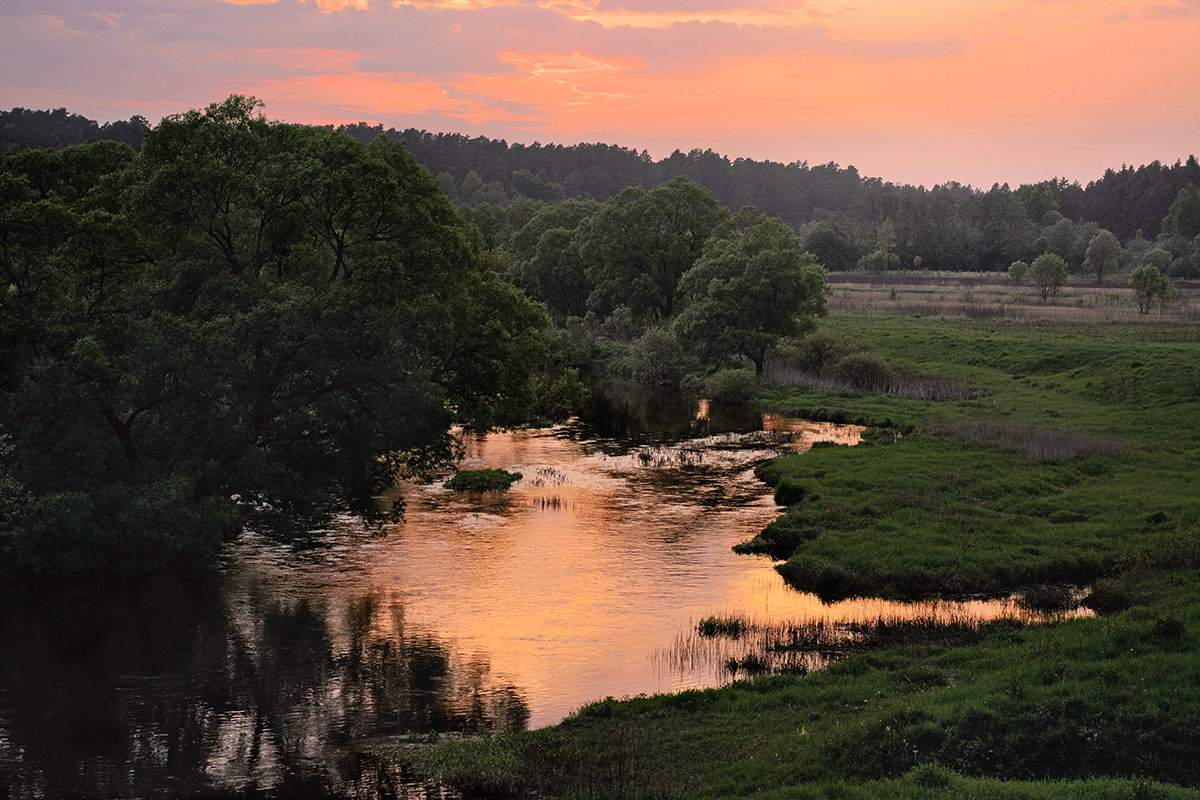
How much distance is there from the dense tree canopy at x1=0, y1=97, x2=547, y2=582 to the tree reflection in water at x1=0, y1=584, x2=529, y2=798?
8.28ft

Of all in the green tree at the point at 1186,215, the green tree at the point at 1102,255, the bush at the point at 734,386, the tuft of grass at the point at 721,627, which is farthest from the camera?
the green tree at the point at 1186,215

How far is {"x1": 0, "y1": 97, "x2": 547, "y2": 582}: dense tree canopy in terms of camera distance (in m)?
28.3

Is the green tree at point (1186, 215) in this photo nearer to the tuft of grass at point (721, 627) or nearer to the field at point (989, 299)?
the field at point (989, 299)

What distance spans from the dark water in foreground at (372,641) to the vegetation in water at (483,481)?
1.83 m

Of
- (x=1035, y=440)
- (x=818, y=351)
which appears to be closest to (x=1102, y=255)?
(x=818, y=351)

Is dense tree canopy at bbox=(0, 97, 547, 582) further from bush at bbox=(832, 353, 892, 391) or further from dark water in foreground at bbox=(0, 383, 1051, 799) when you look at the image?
bush at bbox=(832, 353, 892, 391)

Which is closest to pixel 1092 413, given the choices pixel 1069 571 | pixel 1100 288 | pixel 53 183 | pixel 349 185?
pixel 1069 571

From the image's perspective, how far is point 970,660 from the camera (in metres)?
23.2

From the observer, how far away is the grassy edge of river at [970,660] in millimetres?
17672

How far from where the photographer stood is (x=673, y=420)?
211 feet

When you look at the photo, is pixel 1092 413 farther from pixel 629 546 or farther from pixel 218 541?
pixel 218 541

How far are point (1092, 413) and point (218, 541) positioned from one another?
4606 cm

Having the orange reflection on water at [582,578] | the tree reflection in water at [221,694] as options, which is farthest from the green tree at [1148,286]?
the tree reflection in water at [221,694]

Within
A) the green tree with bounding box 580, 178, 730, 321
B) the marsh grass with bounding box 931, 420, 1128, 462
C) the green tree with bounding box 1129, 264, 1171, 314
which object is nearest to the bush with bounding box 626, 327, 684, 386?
the green tree with bounding box 580, 178, 730, 321
